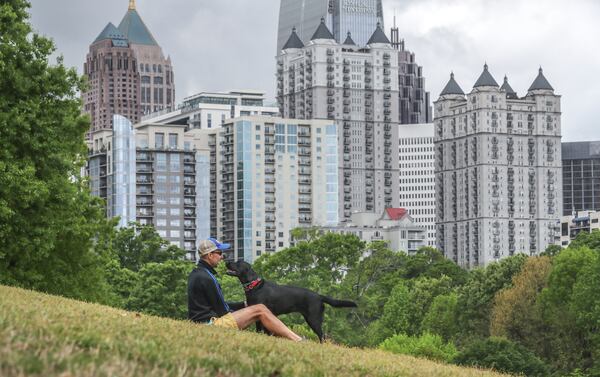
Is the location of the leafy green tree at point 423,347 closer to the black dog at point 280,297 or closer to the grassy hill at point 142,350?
the black dog at point 280,297

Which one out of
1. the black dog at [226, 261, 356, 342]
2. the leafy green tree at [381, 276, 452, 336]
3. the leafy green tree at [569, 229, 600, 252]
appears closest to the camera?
the black dog at [226, 261, 356, 342]

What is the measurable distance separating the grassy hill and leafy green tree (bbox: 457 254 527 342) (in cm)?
10403

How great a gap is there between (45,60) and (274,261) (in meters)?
86.5

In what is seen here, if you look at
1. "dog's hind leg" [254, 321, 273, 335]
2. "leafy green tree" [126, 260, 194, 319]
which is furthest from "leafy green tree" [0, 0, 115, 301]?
"leafy green tree" [126, 260, 194, 319]

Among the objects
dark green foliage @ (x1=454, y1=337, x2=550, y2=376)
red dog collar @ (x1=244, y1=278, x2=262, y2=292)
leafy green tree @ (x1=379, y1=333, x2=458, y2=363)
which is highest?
red dog collar @ (x1=244, y1=278, x2=262, y2=292)

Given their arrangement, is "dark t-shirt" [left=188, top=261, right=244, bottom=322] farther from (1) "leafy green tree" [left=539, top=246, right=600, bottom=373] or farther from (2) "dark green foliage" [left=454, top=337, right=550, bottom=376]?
(1) "leafy green tree" [left=539, top=246, right=600, bottom=373]

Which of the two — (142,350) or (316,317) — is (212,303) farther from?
(142,350)

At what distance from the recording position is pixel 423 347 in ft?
347

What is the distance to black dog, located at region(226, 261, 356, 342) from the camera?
29.7 meters

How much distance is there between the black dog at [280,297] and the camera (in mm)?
29734

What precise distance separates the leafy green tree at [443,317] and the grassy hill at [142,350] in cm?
11009

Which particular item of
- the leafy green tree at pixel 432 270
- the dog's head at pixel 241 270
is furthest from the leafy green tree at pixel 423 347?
the leafy green tree at pixel 432 270

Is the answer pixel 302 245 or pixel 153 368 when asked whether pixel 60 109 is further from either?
pixel 302 245

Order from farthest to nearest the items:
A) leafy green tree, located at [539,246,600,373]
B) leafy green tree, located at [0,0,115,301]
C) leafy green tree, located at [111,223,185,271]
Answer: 1. leafy green tree, located at [111,223,185,271]
2. leafy green tree, located at [539,246,600,373]
3. leafy green tree, located at [0,0,115,301]
